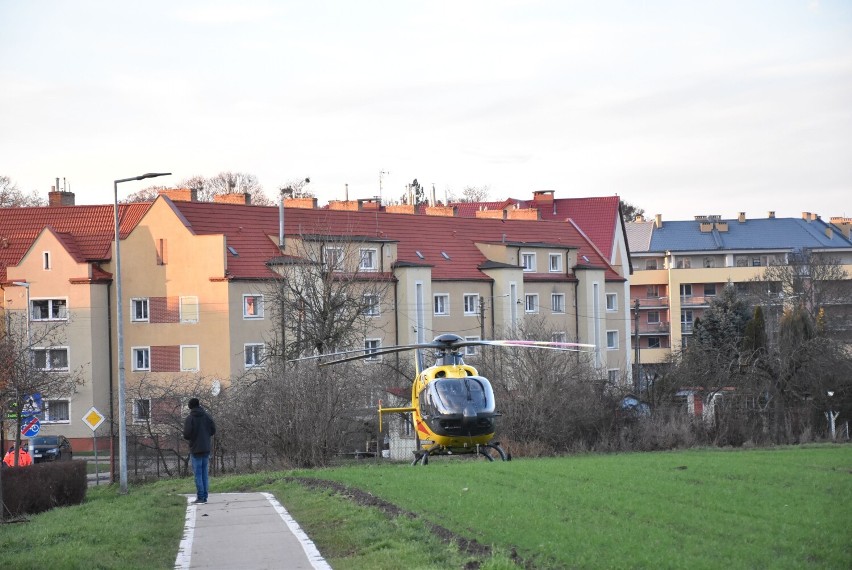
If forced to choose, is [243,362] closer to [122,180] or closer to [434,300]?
[434,300]

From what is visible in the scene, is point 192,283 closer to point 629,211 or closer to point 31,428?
point 31,428

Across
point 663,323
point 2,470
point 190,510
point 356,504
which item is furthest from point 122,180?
point 663,323

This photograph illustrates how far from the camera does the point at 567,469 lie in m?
22.7

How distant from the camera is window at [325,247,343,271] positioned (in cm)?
5109

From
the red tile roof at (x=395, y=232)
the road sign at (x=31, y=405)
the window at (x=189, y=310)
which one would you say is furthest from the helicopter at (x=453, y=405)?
the window at (x=189, y=310)

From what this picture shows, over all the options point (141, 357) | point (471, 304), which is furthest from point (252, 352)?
point (471, 304)

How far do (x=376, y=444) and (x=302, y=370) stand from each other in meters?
4.51

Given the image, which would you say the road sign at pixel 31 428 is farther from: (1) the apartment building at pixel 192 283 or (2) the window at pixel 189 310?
(2) the window at pixel 189 310

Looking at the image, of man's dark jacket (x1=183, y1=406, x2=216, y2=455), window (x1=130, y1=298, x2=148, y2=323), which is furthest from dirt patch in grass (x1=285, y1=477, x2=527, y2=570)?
window (x1=130, y1=298, x2=148, y2=323)

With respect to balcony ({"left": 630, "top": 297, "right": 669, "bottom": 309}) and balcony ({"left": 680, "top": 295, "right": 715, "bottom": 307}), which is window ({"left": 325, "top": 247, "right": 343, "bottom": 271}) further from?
balcony ({"left": 680, "top": 295, "right": 715, "bottom": 307})

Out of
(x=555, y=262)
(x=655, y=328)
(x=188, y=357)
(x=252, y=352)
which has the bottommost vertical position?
(x=188, y=357)

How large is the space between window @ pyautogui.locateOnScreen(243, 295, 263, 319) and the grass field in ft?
114

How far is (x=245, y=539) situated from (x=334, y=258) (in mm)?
36750

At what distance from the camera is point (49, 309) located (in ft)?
191
